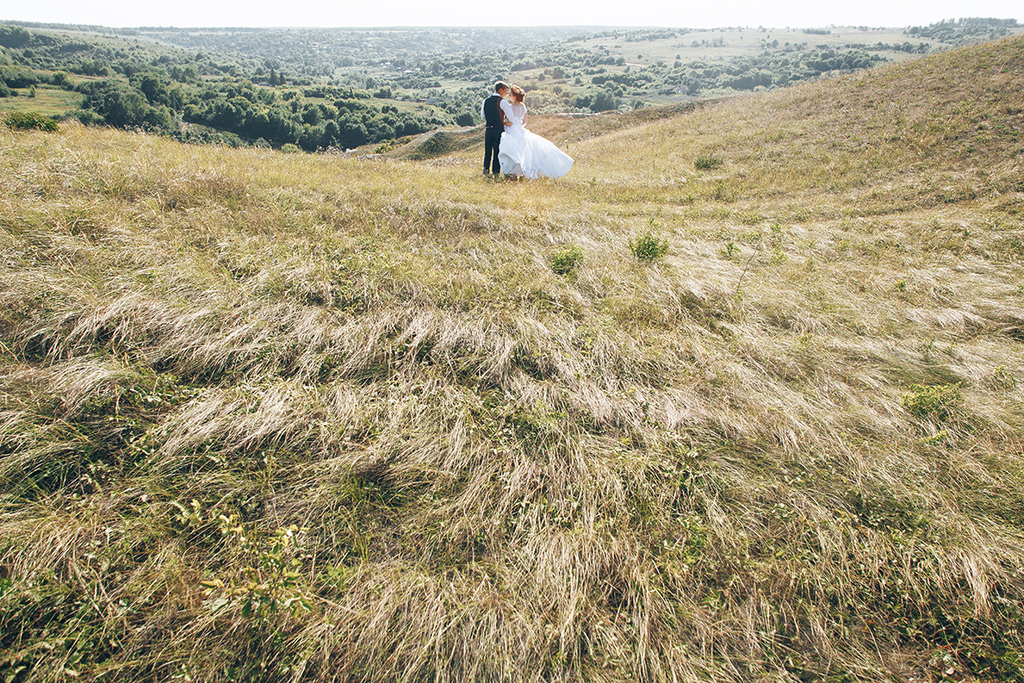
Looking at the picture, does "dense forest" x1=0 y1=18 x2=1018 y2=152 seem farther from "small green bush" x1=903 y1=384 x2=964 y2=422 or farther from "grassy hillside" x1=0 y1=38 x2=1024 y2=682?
"small green bush" x1=903 y1=384 x2=964 y2=422

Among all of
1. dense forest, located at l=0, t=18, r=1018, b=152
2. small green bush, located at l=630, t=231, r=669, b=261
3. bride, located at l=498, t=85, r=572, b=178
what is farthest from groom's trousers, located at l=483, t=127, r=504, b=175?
dense forest, located at l=0, t=18, r=1018, b=152

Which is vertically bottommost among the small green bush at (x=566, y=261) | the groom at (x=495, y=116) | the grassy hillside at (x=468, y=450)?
the grassy hillside at (x=468, y=450)

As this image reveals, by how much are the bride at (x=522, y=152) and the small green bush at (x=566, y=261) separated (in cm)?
587

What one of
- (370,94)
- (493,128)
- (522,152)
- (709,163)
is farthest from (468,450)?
(370,94)

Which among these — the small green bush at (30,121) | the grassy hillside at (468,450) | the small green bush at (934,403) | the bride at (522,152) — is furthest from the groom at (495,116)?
the small green bush at (934,403)

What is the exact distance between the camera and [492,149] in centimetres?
1080

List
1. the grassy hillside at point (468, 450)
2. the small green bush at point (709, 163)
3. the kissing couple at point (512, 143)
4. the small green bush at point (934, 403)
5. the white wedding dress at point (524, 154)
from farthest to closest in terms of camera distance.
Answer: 1. the small green bush at point (709, 163)
2. the white wedding dress at point (524, 154)
3. the kissing couple at point (512, 143)
4. the small green bush at point (934, 403)
5. the grassy hillside at point (468, 450)

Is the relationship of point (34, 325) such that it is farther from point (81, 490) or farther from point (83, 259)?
point (81, 490)

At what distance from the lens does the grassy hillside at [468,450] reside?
7.77 ft

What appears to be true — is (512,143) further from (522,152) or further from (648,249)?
(648,249)

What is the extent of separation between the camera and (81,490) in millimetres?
2689

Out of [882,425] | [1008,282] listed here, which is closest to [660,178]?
[1008,282]

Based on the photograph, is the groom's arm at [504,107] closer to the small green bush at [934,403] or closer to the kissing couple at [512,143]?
the kissing couple at [512,143]

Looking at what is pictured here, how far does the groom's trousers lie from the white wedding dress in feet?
0.41
